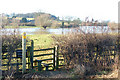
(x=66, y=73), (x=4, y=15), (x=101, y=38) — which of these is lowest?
(x=66, y=73)

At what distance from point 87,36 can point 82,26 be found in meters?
0.58

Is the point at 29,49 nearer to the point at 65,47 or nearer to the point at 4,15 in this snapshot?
the point at 65,47

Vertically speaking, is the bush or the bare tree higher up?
the bare tree

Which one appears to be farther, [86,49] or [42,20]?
[42,20]

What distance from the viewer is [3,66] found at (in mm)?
6223

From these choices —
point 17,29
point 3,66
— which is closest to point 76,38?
point 17,29

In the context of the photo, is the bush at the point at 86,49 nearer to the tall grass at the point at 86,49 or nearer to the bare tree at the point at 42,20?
the tall grass at the point at 86,49

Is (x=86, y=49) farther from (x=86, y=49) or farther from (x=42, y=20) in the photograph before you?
(x=42, y=20)

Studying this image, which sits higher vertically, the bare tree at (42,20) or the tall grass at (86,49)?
the bare tree at (42,20)

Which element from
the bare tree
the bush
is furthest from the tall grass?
the bare tree

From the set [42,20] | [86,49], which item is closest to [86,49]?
[86,49]

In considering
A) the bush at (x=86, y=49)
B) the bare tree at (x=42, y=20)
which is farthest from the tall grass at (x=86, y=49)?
the bare tree at (x=42, y=20)

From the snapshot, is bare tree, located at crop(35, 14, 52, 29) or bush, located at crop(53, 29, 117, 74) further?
bare tree, located at crop(35, 14, 52, 29)

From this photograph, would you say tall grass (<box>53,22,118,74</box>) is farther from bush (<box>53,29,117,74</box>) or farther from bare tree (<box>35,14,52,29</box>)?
bare tree (<box>35,14,52,29</box>)
